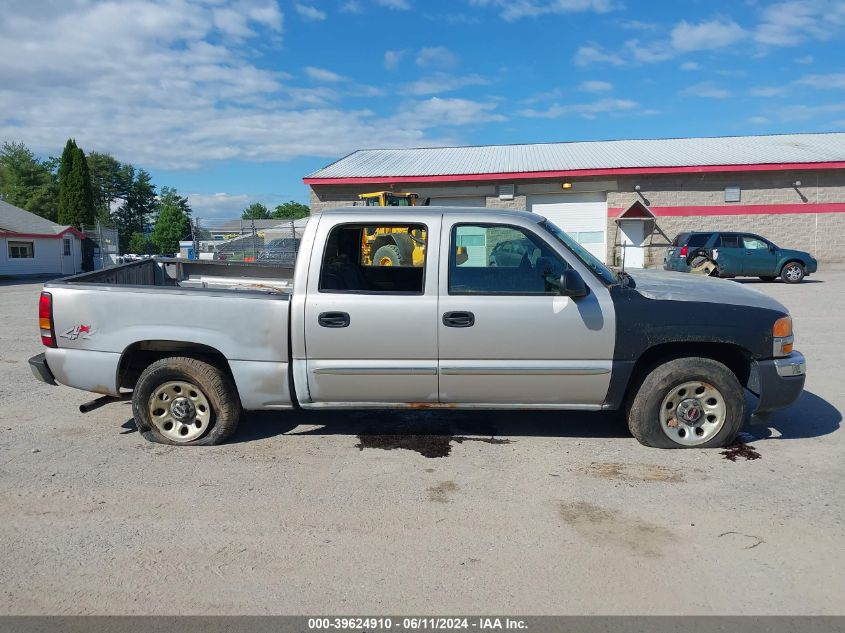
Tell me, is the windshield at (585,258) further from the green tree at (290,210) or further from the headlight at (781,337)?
the green tree at (290,210)

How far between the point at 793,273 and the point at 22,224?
37.1m

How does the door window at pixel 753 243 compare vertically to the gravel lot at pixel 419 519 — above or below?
above

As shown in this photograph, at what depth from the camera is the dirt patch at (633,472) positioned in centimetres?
455

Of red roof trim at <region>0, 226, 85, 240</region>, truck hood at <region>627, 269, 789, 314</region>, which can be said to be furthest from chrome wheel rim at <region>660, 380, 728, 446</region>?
red roof trim at <region>0, 226, 85, 240</region>

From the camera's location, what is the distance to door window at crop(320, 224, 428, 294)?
16.6 feet

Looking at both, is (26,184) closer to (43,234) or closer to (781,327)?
(43,234)

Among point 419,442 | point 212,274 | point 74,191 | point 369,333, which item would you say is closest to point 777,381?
point 419,442

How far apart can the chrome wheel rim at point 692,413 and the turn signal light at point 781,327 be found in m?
0.61

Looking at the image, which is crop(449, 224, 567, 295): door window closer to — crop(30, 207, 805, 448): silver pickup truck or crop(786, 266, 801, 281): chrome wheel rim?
crop(30, 207, 805, 448): silver pickup truck

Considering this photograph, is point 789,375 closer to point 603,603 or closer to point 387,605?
point 603,603

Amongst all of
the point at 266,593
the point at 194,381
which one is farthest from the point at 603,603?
the point at 194,381

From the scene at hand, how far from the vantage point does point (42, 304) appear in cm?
517

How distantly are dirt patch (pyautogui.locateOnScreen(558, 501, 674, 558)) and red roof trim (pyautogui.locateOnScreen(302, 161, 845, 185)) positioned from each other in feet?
73.2

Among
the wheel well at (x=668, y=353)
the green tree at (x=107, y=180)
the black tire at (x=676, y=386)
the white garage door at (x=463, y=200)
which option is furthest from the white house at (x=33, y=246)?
the green tree at (x=107, y=180)
